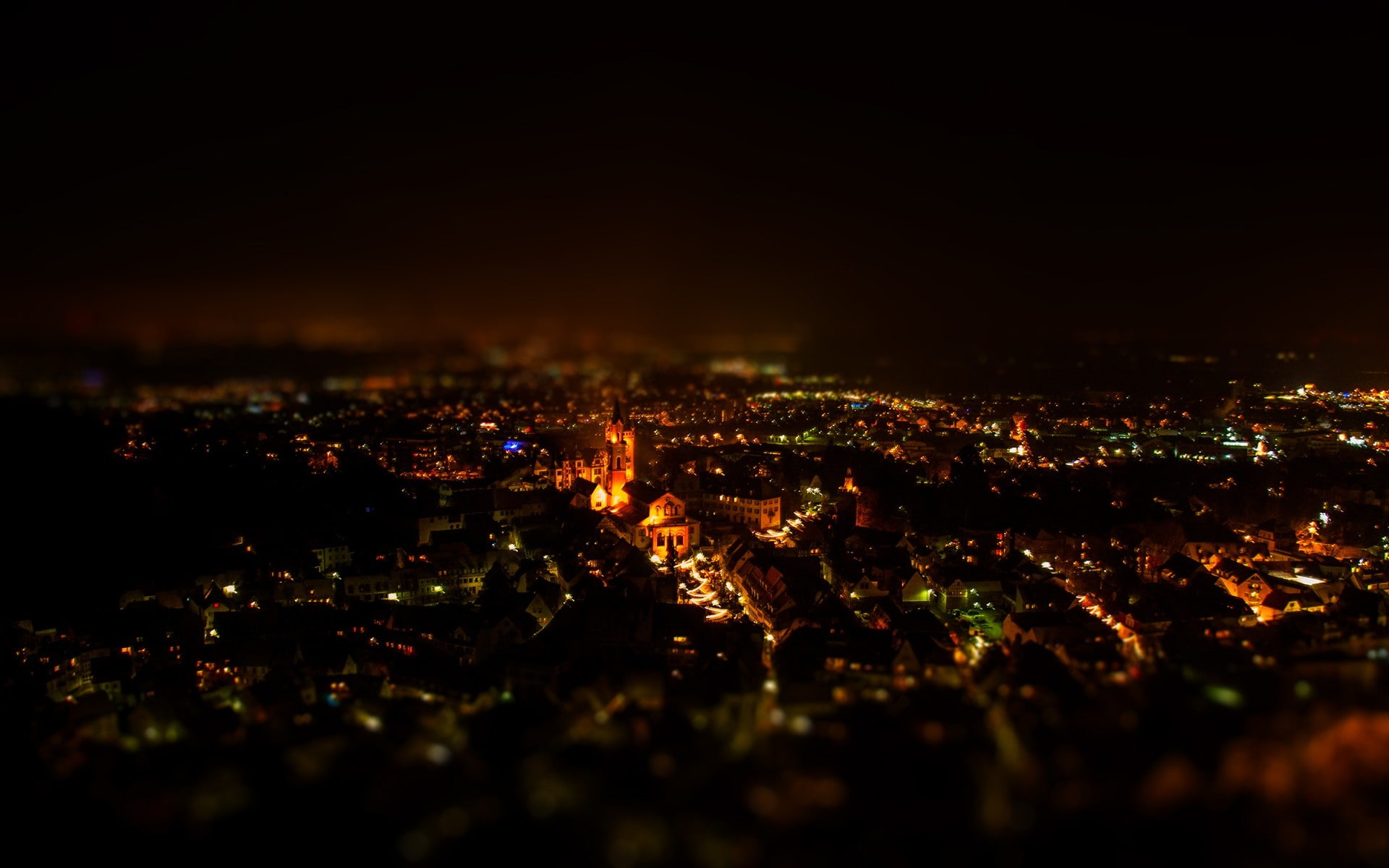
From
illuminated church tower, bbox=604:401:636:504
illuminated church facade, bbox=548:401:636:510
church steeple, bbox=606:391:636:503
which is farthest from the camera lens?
church steeple, bbox=606:391:636:503

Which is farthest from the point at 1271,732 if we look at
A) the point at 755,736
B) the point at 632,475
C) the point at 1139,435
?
the point at 1139,435

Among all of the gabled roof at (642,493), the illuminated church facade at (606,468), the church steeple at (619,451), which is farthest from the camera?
the church steeple at (619,451)

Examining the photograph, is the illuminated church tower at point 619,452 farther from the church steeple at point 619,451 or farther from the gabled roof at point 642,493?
the gabled roof at point 642,493

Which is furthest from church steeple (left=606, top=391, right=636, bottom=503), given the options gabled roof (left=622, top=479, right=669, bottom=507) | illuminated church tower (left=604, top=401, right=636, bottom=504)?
gabled roof (left=622, top=479, right=669, bottom=507)

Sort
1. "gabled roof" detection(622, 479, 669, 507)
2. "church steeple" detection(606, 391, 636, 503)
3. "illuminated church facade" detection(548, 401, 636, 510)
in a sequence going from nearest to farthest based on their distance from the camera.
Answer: "gabled roof" detection(622, 479, 669, 507) < "illuminated church facade" detection(548, 401, 636, 510) < "church steeple" detection(606, 391, 636, 503)

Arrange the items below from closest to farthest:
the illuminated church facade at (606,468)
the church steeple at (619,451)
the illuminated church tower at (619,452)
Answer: the illuminated church facade at (606,468), the illuminated church tower at (619,452), the church steeple at (619,451)

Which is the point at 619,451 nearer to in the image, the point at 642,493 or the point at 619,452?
the point at 619,452

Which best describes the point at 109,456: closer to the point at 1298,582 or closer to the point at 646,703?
the point at 646,703

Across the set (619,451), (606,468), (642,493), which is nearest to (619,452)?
(619,451)

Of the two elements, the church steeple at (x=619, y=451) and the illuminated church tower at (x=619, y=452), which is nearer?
the illuminated church tower at (x=619, y=452)

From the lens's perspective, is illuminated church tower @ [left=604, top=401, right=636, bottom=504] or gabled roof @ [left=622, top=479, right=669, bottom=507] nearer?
gabled roof @ [left=622, top=479, right=669, bottom=507]

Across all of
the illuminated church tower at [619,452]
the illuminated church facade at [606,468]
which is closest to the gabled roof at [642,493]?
the illuminated church facade at [606,468]

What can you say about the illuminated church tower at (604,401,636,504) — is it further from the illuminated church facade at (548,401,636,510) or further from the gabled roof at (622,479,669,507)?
the gabled roof at (622,479,669,507)
